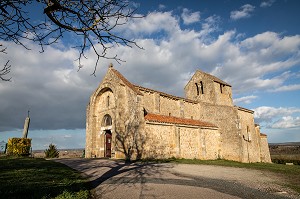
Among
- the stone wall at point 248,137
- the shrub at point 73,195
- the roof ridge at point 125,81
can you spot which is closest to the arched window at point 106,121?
the roof ridge at point 125,81

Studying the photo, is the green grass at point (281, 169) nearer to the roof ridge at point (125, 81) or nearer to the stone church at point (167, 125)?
the stone church at point (167, 125)

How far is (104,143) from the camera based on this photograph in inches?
866

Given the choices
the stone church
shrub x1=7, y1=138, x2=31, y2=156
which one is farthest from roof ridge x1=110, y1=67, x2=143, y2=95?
shrub x1=7, y1=138, x2=31, y2=156

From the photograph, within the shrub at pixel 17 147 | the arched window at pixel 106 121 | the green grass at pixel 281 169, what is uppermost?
the arched window at pixel 106 121

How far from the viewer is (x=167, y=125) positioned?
64.4ft

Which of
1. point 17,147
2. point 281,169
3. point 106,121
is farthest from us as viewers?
point 106,121

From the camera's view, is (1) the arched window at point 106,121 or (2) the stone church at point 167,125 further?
(1) the arched window at point 106,121

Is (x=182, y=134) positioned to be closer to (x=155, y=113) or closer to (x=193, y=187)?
(x=155, y=113)

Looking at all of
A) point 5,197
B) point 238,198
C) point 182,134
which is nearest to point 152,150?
point 182,134

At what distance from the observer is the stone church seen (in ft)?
59.5

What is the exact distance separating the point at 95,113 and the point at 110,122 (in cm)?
272

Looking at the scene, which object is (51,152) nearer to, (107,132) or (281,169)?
(107,132)

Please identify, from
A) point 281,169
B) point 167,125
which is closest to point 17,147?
point 167,125

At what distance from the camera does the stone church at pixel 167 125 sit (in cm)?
1814
